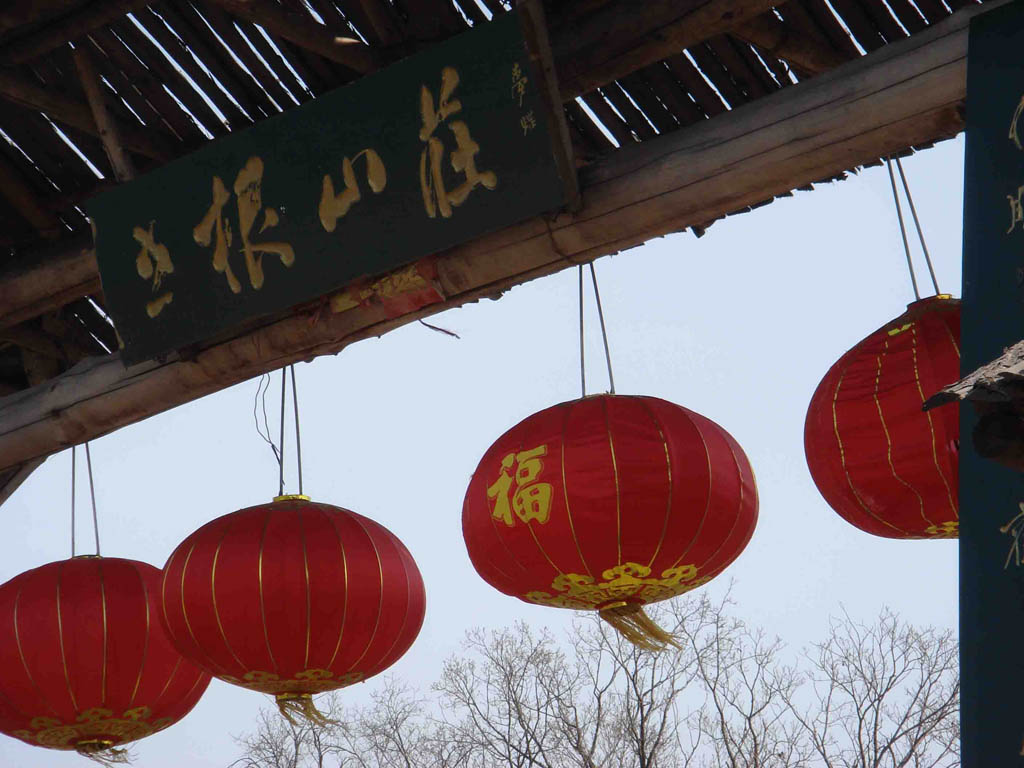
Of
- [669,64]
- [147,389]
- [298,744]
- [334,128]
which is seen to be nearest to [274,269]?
[334,128]

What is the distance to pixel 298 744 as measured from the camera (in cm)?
1313

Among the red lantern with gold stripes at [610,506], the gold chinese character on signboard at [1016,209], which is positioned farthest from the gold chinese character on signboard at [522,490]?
the gold chinese character on signboard at [1016,209]

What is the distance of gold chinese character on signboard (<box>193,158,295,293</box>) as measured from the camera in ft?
12.1

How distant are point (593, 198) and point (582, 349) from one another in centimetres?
100

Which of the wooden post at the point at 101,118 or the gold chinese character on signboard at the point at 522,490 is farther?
the wooden post at the point at 101,118

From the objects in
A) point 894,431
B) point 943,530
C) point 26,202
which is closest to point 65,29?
point 26,202

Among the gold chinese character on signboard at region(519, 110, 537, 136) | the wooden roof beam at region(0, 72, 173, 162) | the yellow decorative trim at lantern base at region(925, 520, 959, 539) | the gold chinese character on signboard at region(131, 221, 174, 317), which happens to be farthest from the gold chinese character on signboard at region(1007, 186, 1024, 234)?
the wooden roof beam at region(0, 72, 173, 162)

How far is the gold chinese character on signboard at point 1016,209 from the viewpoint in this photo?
96.4 inches

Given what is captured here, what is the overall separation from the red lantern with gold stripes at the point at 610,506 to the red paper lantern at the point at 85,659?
1407mm

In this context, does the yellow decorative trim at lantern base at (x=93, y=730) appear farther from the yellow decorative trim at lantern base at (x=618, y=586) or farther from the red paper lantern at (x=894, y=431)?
the red paper lantern at (x=894, y=431)

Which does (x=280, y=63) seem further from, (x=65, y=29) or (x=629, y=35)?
(x=629, y=35)

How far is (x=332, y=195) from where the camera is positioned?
359cm

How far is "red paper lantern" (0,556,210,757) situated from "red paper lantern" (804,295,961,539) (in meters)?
2.24

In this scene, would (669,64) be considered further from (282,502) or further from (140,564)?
(140,564)
